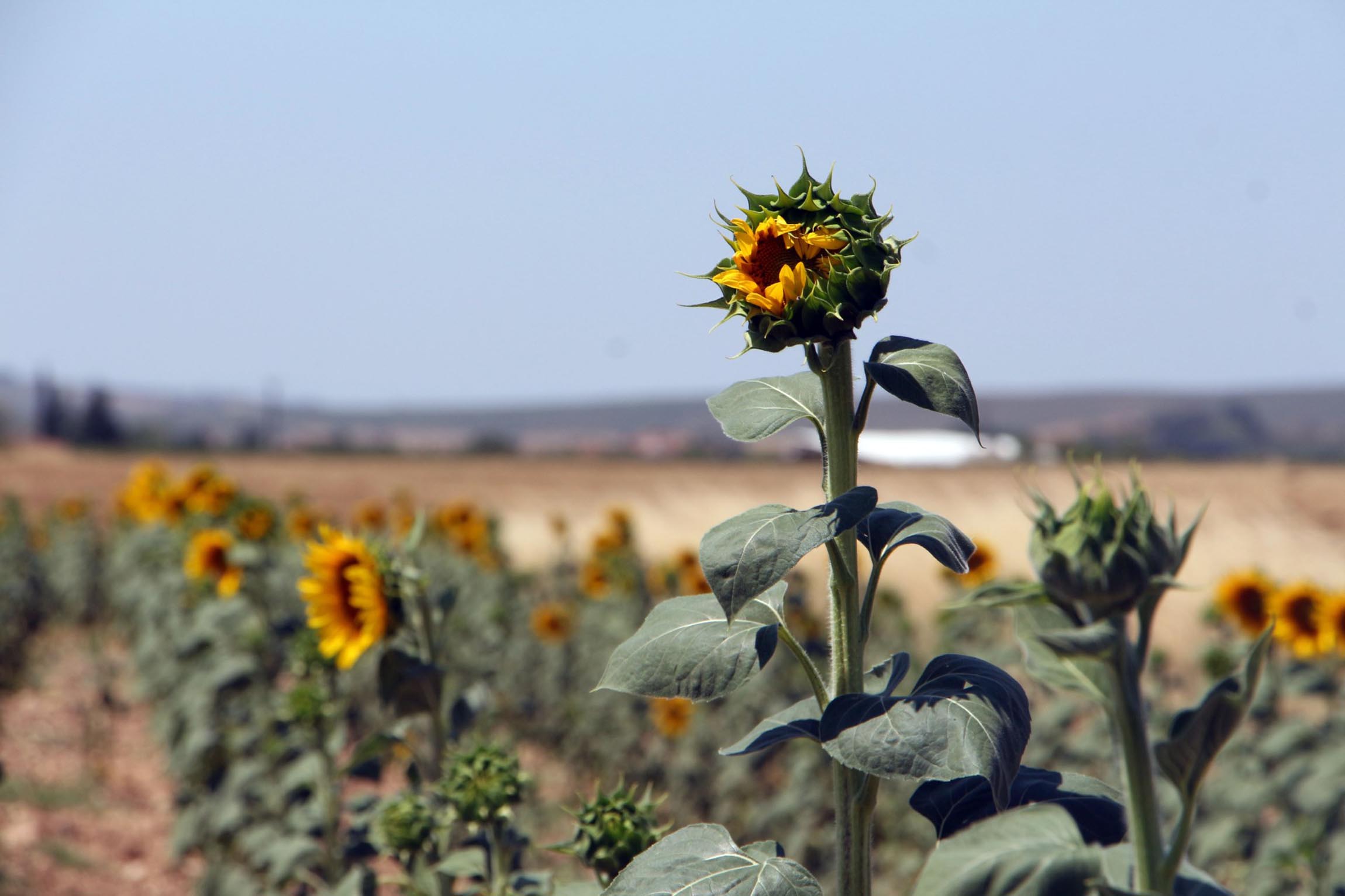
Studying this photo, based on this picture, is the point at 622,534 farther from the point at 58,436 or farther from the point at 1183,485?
the point at 58,436

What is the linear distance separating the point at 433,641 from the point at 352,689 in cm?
502

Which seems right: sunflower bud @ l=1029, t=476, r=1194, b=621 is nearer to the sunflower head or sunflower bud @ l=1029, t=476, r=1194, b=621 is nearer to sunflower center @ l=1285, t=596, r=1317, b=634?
the sunflower head

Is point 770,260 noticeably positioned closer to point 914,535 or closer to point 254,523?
point 914,535

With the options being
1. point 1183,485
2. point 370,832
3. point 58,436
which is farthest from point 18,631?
point 58,436

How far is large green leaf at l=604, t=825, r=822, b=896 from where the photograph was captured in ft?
3.99

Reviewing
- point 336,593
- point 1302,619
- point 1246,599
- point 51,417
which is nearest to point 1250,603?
point 1246,599

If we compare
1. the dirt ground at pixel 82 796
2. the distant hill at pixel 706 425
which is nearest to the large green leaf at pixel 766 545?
the dirt ground at pixel 82 796

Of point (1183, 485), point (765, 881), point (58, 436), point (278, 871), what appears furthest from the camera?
point (58, 436)

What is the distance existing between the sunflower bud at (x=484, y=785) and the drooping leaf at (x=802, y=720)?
83 cm

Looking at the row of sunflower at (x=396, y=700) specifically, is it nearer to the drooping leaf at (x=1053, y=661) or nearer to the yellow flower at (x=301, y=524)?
Result: the yellow flower at (x=301, y=524)

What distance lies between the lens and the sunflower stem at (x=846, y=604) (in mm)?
1277

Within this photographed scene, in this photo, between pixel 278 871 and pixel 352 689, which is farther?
pixel 352 689

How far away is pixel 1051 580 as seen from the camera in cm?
93

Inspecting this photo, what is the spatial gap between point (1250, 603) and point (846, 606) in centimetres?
493
